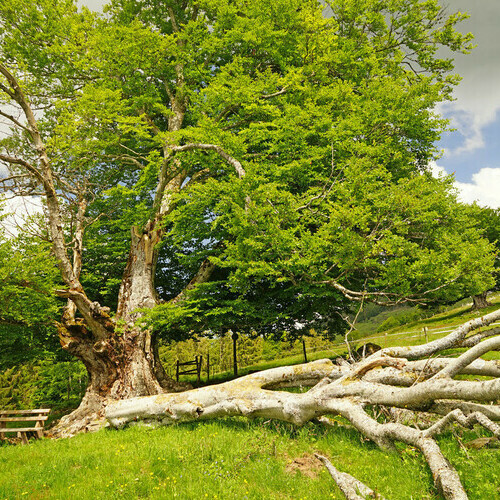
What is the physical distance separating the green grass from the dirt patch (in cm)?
4

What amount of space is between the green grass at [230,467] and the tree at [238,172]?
14.2 feet

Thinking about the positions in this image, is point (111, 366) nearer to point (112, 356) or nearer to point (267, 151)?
point (112, 356)

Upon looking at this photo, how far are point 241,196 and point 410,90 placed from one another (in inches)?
343

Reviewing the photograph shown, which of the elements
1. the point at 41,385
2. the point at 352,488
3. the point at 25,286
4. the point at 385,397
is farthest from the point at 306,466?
the point at 41,385

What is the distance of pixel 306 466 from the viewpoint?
197 inches

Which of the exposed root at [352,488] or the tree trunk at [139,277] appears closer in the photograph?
the exposed root at [352,488]

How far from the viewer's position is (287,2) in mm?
15297

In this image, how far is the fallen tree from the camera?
4.42 meters

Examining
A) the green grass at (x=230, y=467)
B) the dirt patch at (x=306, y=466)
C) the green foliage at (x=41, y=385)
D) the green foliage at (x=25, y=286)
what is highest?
the green foliage at (x=25, y=286)

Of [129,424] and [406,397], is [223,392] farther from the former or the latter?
[406,397]

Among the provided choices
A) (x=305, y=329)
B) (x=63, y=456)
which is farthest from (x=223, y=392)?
(x=305, y=329)

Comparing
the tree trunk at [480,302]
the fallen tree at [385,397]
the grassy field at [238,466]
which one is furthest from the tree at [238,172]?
the tree trunk at [480,302]

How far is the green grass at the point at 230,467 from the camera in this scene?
13.8 feet

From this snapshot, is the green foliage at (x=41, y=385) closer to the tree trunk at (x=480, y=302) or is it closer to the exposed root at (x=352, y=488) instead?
the exposed root at (x=352, y=488)
